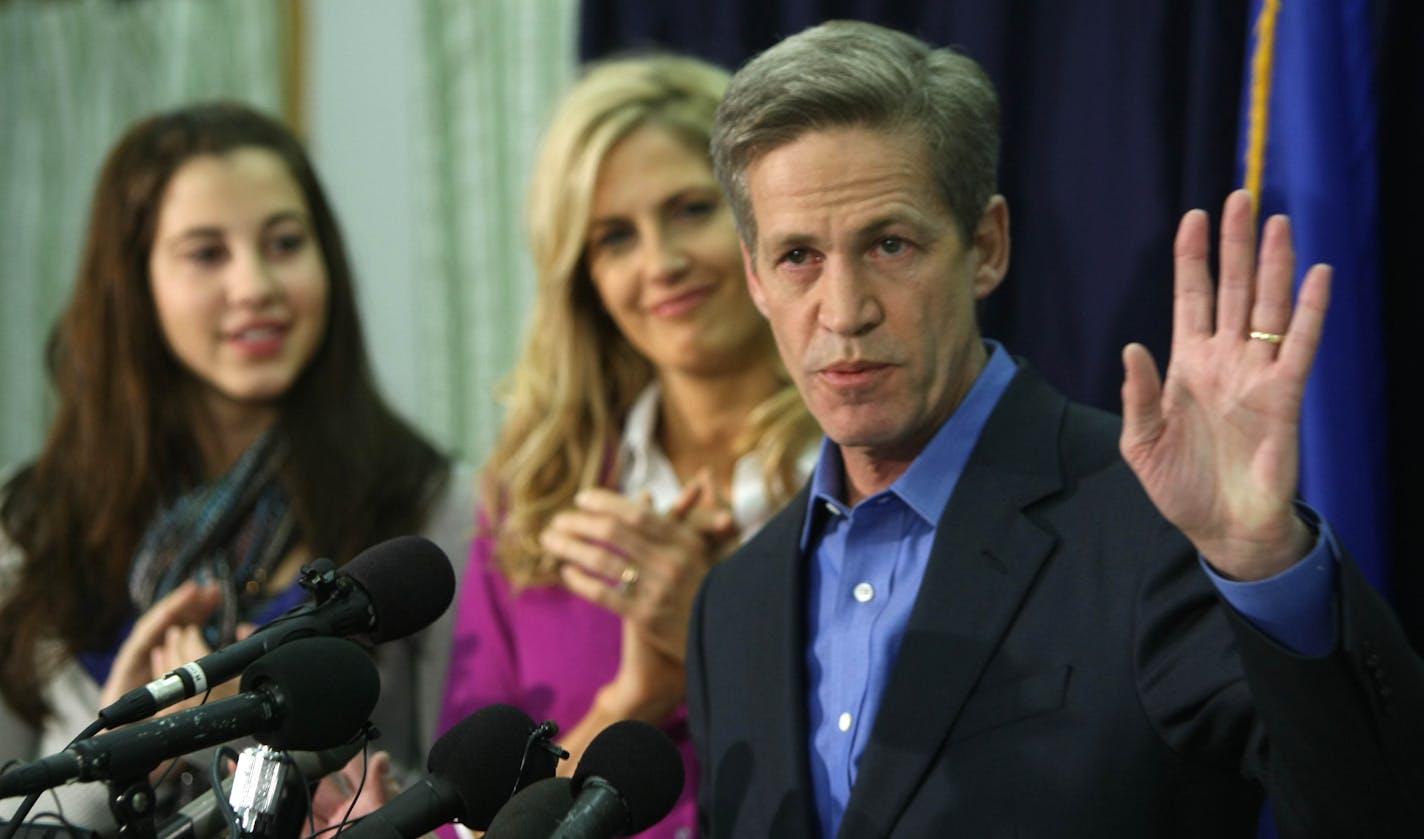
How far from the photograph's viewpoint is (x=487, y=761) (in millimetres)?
1397

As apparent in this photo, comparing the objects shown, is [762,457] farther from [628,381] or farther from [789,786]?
[789,786]

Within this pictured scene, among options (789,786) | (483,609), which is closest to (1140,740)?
(789,786)

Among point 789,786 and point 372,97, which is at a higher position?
point 372,97

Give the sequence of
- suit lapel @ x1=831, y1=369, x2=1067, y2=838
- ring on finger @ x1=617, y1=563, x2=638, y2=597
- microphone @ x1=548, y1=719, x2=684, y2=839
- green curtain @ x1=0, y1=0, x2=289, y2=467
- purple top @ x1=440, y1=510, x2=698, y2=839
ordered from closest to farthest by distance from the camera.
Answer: microphone @ x1=548, y1=719, x2=684, y2=839, suit lapel @ x1=831, y1=369, x2=1067, y2=838, ring on finger @ x1=617, y1=563, x2=638, y2=597, purple top @ x1=440, y1=510, x2=698, y2=839, green curtain @ x1=0, y1=0, x2=289, y2=467

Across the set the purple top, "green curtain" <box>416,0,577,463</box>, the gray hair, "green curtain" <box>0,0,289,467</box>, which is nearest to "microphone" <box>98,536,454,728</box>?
the gray hair

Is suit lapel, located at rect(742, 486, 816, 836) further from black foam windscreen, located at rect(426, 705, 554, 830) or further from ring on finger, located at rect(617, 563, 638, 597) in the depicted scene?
ring on finger, located at rect(617, 563, 638, 597)

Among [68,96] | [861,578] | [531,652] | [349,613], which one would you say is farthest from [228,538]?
[68,96]

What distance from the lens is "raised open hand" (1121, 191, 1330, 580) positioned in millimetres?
1369

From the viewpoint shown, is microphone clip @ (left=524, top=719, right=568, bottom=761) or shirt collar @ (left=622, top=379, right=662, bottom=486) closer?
microphone clip @ (left=524, top=719, right=568, bottom=761)

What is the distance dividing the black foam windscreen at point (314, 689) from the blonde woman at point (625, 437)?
1092mm

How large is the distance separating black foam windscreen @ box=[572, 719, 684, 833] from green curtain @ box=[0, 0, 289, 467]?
308 cm

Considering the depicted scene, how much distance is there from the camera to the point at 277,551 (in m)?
2.78

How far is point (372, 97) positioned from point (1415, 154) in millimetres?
2646

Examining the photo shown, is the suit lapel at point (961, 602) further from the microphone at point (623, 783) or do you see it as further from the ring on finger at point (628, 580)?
the ring on finger at point (628, 580)
